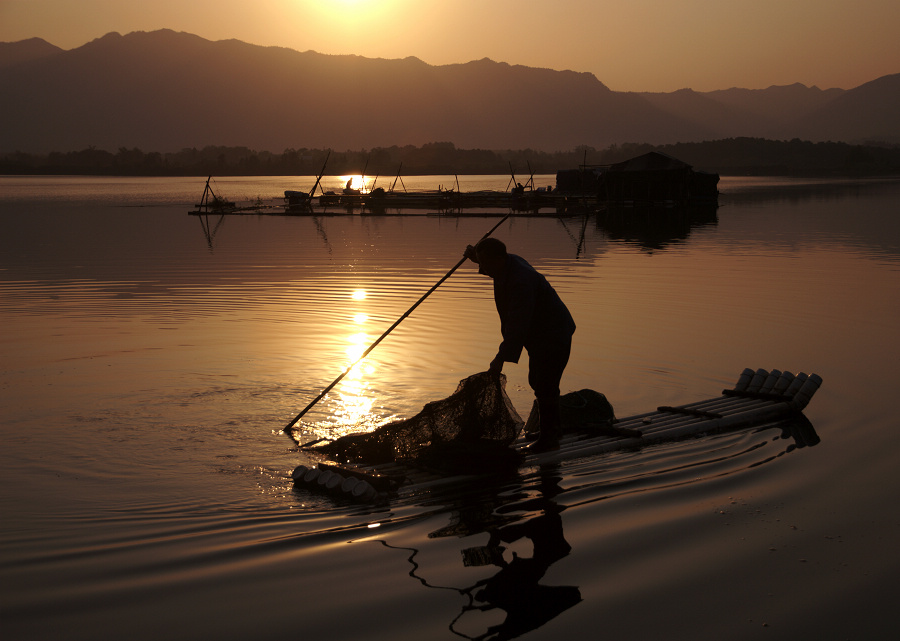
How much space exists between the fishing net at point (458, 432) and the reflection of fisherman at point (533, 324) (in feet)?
0.96

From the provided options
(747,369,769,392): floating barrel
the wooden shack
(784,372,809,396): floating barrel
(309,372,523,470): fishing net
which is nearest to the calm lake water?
(784,372,809,396): floating barrel

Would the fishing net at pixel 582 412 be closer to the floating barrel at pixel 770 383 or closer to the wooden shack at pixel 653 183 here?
the floating barrel at pixel 770 383

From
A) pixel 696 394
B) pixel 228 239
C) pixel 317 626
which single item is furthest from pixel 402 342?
pixel 228 239

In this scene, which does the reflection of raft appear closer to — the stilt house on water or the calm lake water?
the calm lake water

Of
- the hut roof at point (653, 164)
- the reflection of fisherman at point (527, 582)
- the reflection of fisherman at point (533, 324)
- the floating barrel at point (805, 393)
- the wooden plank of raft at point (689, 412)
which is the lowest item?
the reflection of fisherman at point (527, 582)

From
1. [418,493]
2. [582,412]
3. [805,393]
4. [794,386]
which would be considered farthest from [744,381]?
[418,493]

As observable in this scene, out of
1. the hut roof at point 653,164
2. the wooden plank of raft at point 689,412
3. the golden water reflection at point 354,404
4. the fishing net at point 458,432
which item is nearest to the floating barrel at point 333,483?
the fishing net at point 458,432

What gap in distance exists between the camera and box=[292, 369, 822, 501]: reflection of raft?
5973 millimetres

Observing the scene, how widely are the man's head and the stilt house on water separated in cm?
4839

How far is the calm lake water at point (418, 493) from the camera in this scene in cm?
437

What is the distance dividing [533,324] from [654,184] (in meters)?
50.1

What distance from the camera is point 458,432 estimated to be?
6.71 metres

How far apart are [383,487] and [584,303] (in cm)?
1004

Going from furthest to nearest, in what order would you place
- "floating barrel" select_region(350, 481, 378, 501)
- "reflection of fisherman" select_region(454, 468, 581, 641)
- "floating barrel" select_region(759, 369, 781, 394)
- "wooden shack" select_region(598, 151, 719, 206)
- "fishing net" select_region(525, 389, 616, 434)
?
1. "wooden shack" select_region(598, 151, 719, 206)
2. "floating barrel" select_region(759, 369, 781, 394)
3. "fishing net" select_region(525, 389, 616, 434)
4. "floating barrel" select_region(350, 481, 378, 501)
5. "reflection of fisherman" select_region(454, 468, 581, 641)
